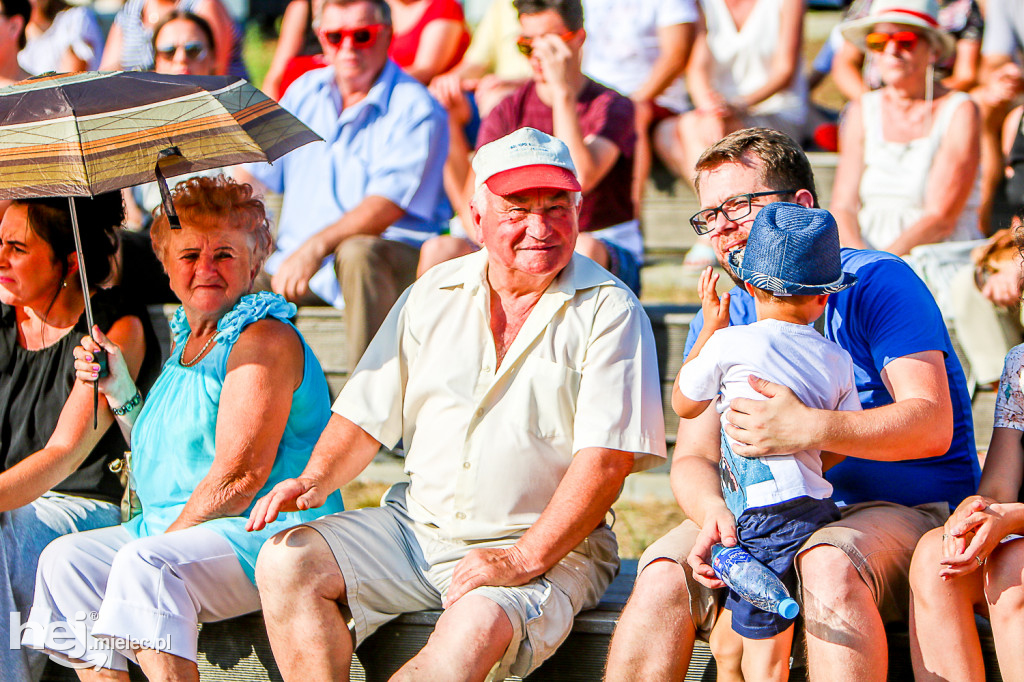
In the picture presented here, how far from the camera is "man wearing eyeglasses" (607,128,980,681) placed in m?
1.97

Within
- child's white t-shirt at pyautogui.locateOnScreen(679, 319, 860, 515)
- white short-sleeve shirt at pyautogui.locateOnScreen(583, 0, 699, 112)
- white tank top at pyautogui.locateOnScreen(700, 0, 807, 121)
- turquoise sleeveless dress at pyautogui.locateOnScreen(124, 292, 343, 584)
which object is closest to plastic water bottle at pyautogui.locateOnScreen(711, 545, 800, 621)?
child's white t-shirt at pyautogui.locateOnScreen(679, 319, 860, 515)

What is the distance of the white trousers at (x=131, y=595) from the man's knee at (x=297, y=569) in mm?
155

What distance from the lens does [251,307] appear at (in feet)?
8.61

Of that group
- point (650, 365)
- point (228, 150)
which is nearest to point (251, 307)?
point (228, 150)

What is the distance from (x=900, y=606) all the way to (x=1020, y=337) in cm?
167

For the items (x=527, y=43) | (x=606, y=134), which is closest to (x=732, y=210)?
(x=606, y=134)

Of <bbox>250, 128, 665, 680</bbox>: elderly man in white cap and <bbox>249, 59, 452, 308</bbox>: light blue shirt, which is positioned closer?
<bbox>250, 128, 665, 680</bbox>: elderly man in white cap

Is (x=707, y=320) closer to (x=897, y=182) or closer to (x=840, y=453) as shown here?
(x=840, y=453)

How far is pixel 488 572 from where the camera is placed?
7.17 ft

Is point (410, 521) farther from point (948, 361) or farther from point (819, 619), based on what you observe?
point (948, 361)

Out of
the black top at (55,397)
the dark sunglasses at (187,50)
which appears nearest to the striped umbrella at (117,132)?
the black top at (55,397)

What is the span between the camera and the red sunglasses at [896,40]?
3834mm

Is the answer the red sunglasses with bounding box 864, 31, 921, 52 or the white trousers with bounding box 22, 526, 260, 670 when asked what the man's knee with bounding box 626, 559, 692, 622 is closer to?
the white trousers with bounding box 22, 526, 260, 670

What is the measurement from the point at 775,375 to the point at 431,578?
3.05ft
